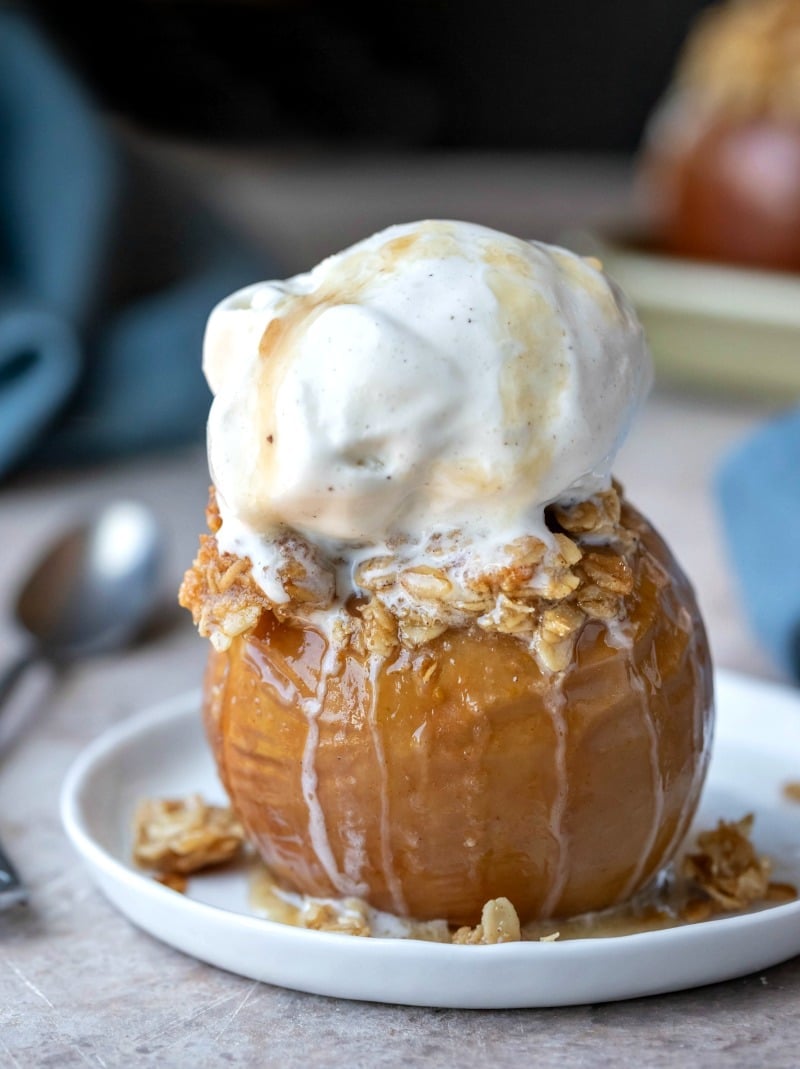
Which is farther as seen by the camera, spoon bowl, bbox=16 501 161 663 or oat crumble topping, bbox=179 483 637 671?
spoon bowl, bbox=16 501 161 663

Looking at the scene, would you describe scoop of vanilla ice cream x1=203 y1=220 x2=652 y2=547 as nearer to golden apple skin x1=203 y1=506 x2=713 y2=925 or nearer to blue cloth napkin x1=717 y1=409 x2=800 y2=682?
golden apple skin x1=203 y1=506 x2=713 y2=925

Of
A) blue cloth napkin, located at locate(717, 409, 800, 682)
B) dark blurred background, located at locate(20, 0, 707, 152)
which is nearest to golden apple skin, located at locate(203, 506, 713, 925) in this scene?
blue cloth napkin, located at locate(717, 409, 800, 682)

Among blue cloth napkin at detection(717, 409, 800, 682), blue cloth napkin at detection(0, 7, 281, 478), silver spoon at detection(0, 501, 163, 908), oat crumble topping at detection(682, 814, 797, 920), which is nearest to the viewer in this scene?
oat crumble topping at detection(682, 814, 797, 920)

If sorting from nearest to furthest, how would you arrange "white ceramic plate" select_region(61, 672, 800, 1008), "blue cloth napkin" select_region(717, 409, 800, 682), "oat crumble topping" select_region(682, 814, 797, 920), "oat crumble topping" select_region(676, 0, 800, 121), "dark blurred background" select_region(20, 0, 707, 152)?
"white ceramic plate" select_region(61, 672, 800, 1008) → "oat crumble topping" select_region(682, 814, 797, 920) → "blue cloth napkin" select_region(717, 409, 800, 682) → "oat crumble topping" select_region(676, 0, 800, 121) → "dark blurred background" select_region(20, 0, 707, 152)

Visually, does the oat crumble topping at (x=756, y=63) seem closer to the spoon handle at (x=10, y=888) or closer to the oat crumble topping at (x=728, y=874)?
the oat crumble topping at (x=728, y=874)

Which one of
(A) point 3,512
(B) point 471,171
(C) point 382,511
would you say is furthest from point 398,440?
(B) point 471,171

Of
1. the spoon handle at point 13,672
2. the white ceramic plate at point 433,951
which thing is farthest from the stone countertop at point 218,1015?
the spoon handle at point 13,672

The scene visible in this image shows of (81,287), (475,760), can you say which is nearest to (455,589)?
(475,760)
